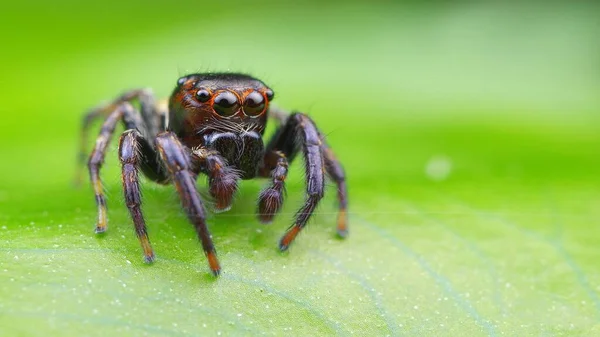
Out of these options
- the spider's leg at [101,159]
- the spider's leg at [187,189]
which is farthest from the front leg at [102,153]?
the spider's leg at [187,189]

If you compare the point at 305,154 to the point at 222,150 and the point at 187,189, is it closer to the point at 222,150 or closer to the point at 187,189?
the point at 222,150

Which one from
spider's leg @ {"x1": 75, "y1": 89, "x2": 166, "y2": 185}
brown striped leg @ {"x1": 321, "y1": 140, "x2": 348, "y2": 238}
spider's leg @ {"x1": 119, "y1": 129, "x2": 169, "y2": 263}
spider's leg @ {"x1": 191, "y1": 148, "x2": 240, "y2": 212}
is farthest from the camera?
spider's leg @ {"x1": 75, "y1": 89, "x2": 166, "y2": 185}

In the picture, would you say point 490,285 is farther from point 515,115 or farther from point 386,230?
→ point 515,115

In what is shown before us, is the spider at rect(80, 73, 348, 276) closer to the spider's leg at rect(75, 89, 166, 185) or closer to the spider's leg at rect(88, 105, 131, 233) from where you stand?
the spider's leg at rect(88, 105, 131, 233)

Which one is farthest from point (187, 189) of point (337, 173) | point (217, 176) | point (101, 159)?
point (337, 173)

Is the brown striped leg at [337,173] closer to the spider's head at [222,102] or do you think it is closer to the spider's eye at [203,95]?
the spider's head at [222,102]

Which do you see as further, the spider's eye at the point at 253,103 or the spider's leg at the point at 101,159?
the spider's eye at the point at 253,103

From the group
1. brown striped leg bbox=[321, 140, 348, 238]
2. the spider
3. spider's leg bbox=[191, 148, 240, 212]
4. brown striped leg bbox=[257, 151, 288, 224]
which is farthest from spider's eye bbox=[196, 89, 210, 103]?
brown striped leg bbox=[321, 140, 348, 238]

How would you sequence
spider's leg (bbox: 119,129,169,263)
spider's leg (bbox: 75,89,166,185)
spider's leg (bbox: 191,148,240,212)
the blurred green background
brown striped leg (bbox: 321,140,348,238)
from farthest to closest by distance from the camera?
spider's leg (bbox: 75,89,166,185), brown striped leg (bbox: 321,140,348,238), spider's leg (bbox: 191,148,240,212), spider's leg (bbox: 119,129,169,263), the blurred green background
